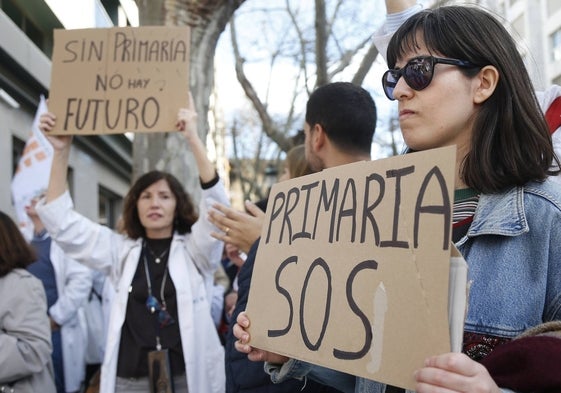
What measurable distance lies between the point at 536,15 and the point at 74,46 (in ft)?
103

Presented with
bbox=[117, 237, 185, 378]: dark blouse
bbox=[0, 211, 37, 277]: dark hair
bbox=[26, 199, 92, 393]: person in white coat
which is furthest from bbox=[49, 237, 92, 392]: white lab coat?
bbox=[117, 237, 185, 378]: dark blouse

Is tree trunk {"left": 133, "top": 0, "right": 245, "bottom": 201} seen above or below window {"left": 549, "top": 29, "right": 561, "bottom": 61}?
below

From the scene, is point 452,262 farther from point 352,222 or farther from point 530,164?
point 530,164

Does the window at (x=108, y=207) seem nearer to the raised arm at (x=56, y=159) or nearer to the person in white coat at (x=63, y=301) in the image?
the person in white coat at (x=63, y=301)

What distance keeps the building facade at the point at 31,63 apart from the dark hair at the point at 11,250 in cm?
381

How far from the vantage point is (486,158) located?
1.40 metres

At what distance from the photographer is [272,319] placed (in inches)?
57.8

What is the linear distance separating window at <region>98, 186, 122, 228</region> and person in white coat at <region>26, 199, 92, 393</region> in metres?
13.0

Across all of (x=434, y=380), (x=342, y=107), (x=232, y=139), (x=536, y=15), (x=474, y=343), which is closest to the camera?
(x=434, y=380)

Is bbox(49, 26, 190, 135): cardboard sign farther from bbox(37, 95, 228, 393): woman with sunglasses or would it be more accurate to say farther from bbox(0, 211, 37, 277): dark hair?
bbox(0, 211, 37, 277): dark hair

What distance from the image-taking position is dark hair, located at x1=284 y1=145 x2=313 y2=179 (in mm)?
2990

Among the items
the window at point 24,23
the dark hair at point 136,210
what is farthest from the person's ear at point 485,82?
the window at point 24,23

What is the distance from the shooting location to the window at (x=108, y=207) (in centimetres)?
1789

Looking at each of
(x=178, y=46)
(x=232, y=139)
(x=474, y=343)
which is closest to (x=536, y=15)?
(x=232, y=139)
